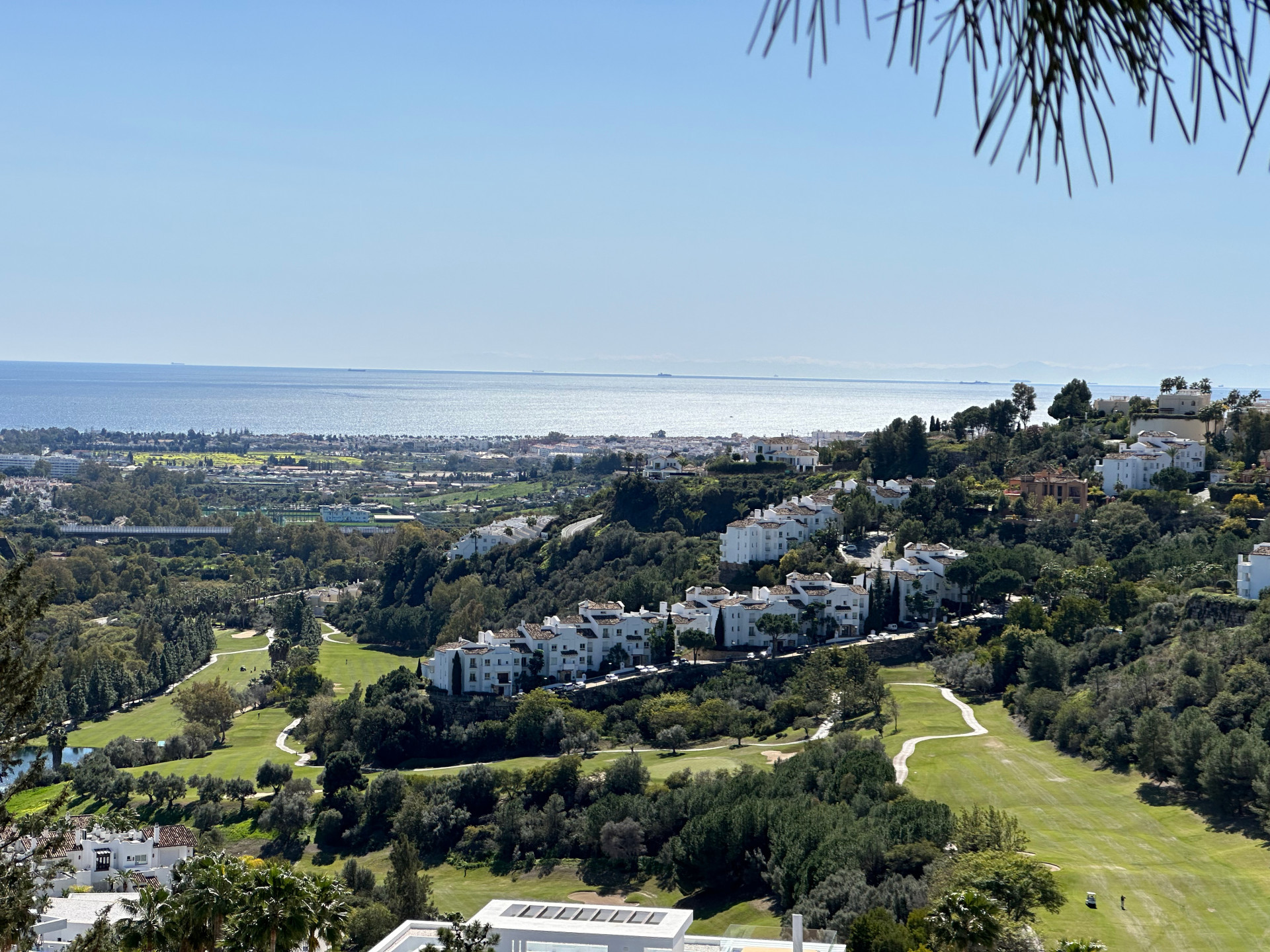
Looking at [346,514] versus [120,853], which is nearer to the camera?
[120,853]

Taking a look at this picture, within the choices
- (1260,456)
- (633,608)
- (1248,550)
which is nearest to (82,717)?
(633,608)

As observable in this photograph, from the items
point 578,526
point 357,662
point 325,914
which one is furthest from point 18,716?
point 578,526

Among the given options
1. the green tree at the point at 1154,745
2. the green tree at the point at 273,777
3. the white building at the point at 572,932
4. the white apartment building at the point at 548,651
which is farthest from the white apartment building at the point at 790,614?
the white building at the point at 572,932

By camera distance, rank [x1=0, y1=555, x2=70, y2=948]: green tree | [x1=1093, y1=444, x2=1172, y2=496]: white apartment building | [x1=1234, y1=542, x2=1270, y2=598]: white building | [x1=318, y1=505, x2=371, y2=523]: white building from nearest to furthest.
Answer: [x1=0, y1=555, x2=70, y2=948]: green tree
[x1=1234, y1=542, x2=1270, y2=598]: white building
[x1=1093, y1=444, x2=1172, y2=496]: white apartment building
[x1=318, y1=505, x2=371, y2=523]: white building

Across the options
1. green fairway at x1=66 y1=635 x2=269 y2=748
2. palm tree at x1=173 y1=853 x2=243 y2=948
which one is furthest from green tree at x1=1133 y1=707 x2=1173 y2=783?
green fairway at x1=66 y1=635 x2=269 y2=748

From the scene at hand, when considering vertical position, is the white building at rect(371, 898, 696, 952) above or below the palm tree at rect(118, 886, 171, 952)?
below

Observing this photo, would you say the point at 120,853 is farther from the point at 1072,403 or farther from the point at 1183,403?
the point at 1072,403

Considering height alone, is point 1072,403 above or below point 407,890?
above

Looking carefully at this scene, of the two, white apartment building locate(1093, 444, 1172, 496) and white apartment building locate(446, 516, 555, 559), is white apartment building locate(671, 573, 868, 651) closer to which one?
white apartment building locate(1093, 444, 1172, 496)
